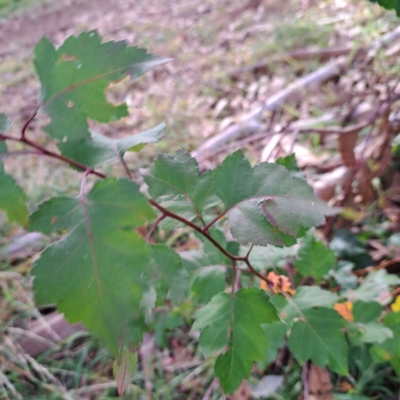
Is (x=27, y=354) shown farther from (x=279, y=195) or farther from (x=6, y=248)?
(x=279, y=195)

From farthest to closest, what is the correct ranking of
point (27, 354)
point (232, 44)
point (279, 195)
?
point (232, 44), point (27, 354), point (279, 195)

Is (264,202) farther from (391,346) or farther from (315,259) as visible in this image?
(391,346)

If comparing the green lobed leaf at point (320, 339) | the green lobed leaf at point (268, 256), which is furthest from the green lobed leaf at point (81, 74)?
the green lobed leaf at point (320, 339)

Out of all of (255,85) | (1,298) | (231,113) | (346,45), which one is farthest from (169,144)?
(346,45)

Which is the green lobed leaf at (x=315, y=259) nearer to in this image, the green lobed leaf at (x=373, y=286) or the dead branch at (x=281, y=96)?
the green lobed leaf at (x=373, y=286)

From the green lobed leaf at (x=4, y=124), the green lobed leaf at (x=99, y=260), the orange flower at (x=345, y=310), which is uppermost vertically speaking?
the green lobed leaf at (x=4, y=124)

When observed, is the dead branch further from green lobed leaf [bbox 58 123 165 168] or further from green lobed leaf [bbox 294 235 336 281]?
green lobed leaf [bbox 58 123 165 168]

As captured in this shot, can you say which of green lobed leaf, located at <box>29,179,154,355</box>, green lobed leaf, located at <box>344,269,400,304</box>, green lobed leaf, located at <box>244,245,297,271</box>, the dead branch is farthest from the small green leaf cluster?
the dead branch
